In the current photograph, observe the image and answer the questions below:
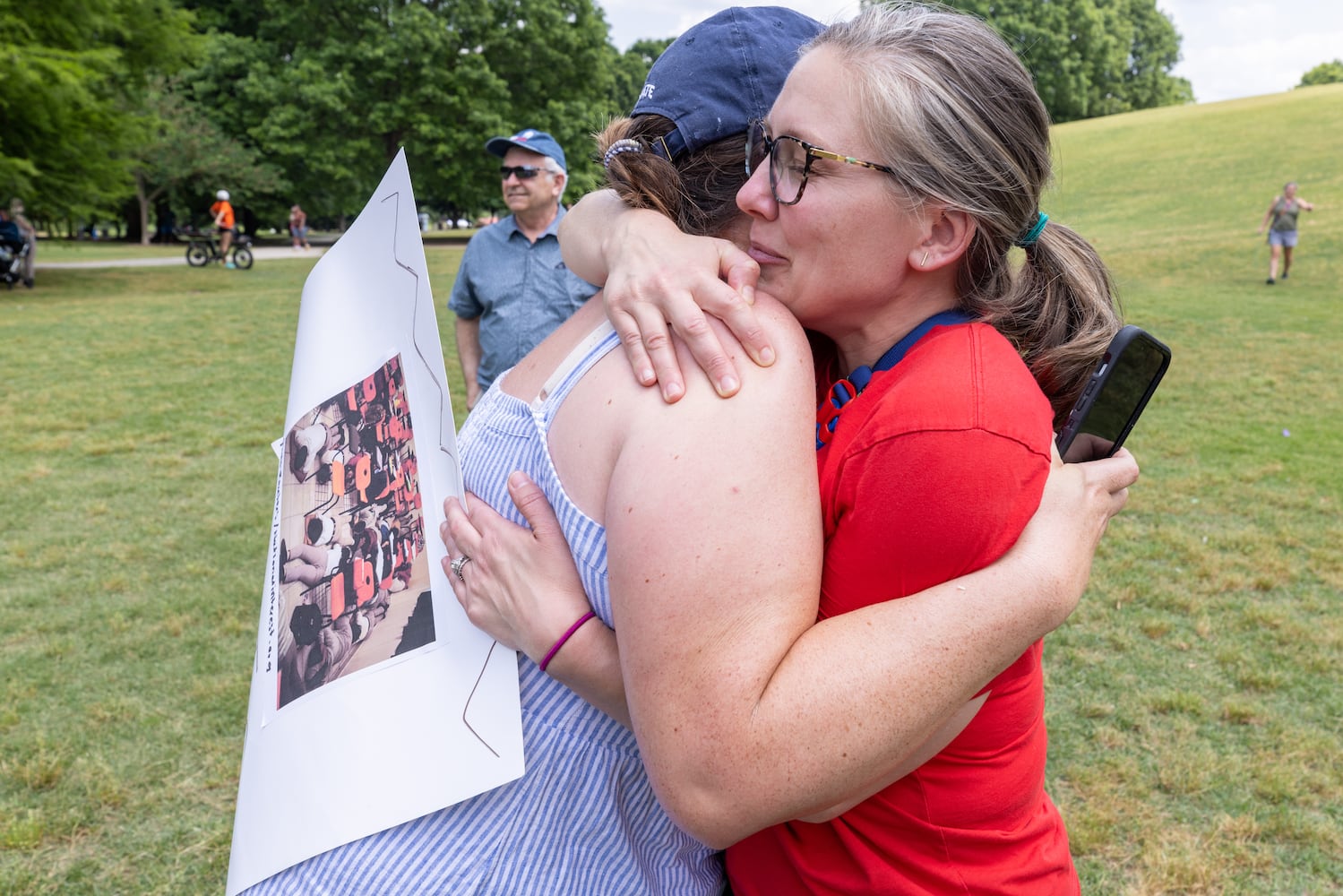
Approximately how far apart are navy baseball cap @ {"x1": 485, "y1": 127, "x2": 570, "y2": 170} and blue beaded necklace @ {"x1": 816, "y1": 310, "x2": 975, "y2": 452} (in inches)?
206

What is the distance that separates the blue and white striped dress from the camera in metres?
1.17

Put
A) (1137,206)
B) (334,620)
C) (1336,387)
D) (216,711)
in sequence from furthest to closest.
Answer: (1137,206)
(1336,387)
(216,711)
(334,620)

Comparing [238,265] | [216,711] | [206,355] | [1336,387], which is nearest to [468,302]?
[216,711]

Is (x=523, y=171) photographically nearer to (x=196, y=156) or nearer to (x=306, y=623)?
(x=306, y=623)

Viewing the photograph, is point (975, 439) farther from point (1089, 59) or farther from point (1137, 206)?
point (1089, 59)

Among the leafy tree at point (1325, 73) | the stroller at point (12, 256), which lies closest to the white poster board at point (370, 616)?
the stroller at point (12, 256)

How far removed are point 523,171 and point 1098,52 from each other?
74.0 metres

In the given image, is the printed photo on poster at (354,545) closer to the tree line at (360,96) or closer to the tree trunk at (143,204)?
the tree line at (360,96)

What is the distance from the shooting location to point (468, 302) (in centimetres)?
596

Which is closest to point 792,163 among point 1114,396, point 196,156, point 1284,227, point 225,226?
point 1114,396

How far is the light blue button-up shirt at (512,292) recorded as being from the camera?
562 centimetres

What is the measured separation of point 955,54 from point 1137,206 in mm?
32294

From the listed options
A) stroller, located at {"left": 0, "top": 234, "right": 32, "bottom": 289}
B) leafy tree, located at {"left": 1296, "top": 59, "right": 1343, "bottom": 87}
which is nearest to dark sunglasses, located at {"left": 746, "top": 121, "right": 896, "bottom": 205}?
stroller, located at {"left": 0, "top": 234, "right": 32, "bottom": 289}

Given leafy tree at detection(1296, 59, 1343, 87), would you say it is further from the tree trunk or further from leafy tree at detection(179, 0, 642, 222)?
the tree trunk
